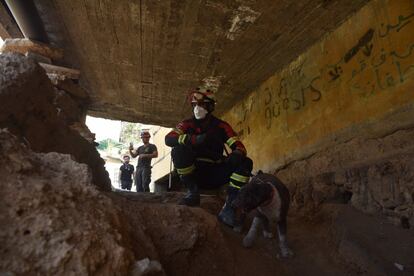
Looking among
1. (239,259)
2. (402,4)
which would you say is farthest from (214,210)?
(402,4)

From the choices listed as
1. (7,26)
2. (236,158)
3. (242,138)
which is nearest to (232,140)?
(236,158)

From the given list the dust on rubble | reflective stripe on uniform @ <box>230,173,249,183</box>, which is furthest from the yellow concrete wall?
the dust on rubble

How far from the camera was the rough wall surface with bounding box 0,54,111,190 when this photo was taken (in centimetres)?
280

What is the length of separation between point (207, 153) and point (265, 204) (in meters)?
1.08

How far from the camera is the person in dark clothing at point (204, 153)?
4031 millimetres

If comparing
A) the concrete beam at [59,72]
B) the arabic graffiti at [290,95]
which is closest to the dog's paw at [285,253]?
the arabic graffiti at [290,95]

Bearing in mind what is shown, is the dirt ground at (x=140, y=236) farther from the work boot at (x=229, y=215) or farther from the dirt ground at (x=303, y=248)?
the work boot at (x=229, y=215)

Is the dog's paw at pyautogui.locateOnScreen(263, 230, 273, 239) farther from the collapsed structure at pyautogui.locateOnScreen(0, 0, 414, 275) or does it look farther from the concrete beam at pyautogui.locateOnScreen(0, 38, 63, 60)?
the concrete beam at pyautogui.locateOnScreen(0, 38, 63, 60)

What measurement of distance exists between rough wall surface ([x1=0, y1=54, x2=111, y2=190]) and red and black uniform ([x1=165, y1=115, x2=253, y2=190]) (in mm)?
1317

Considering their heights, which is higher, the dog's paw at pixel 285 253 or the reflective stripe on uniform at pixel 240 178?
the reflective stripe on uniform at pixel 240 178

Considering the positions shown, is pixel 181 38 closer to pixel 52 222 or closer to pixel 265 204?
pixel 265 204

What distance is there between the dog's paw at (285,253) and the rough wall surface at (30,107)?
8.88 ft

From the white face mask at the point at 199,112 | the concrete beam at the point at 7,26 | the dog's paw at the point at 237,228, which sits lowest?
the dog's paw at the point at 237,228

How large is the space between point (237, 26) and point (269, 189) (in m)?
2.80
